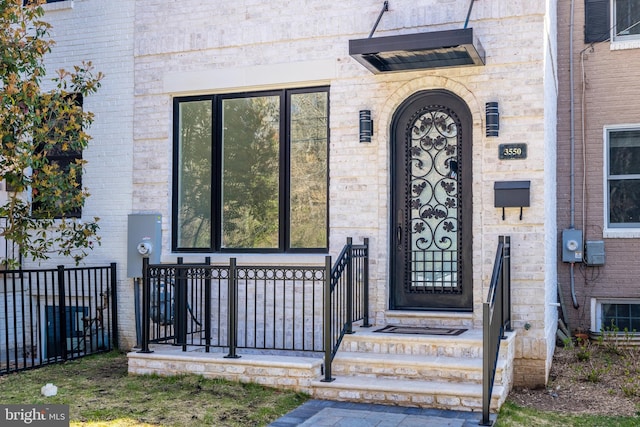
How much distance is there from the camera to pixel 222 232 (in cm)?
885

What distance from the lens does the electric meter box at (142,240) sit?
28.3 ft

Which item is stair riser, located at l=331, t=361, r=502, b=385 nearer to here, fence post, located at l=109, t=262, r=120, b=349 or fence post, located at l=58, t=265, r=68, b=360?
fence post, located at l=58, t=265, r=68, b=360

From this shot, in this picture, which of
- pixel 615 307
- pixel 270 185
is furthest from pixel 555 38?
pixel 270 185

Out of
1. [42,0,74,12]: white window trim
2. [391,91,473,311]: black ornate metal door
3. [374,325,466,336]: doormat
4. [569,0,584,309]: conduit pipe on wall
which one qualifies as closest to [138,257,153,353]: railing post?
[374,325,466,336]: doormat

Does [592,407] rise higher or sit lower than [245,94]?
lower

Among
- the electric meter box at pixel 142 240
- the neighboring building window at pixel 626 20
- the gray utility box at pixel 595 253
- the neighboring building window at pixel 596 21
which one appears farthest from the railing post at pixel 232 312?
the neighboring building window at pixel 626 20

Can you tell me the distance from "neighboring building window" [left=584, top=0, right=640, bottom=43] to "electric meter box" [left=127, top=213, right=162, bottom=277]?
6404 millimetres

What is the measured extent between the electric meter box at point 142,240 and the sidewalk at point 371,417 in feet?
10.5

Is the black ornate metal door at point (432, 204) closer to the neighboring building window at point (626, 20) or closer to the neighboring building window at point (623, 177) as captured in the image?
the neighboring building window at point (623, 177)

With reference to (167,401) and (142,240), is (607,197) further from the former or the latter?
(167,401)

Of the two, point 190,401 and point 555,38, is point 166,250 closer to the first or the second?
point 190,401

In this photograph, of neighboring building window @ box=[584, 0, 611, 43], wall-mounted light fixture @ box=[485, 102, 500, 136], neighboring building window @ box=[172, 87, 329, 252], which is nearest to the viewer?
wall-mounted light fixture @ box=[485, 102, 500, 136]

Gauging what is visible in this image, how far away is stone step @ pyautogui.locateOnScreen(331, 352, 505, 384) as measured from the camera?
21.1 feet

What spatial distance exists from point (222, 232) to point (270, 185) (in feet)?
2.83
